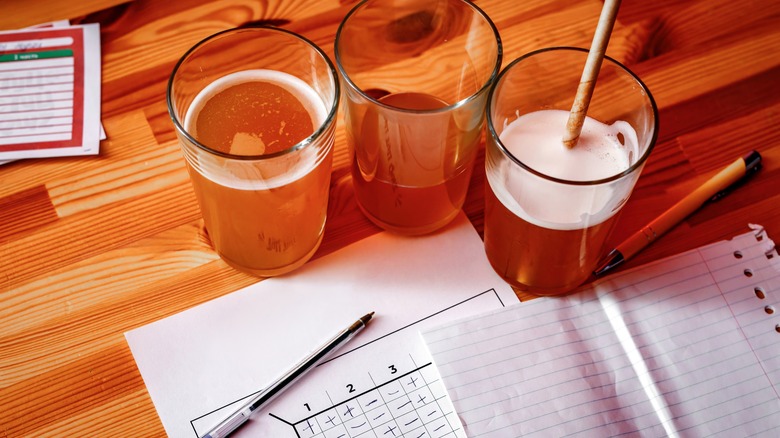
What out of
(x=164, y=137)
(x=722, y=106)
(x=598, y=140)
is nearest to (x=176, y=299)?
(x=164, y=137)

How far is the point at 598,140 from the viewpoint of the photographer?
0.68 metres

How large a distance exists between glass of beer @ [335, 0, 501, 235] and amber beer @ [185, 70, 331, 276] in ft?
0.16

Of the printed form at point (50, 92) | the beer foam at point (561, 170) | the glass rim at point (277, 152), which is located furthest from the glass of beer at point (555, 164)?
the printed form at point (50, 92)

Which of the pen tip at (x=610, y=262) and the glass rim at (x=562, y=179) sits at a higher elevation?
the glass rim at (x=562, y=179)

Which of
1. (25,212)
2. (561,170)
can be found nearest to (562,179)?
(561,170)

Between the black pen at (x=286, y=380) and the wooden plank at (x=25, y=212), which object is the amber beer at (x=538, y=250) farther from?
the wooden plank at (x=25, y=212)

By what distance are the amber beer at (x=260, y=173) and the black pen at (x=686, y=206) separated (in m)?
0.28

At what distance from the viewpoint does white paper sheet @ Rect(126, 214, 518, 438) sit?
0.66 m

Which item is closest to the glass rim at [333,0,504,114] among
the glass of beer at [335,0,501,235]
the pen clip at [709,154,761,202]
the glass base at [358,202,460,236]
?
the glass of beer at [335,0,501,235]

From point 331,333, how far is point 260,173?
0.17 m

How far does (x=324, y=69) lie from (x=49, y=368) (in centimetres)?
35

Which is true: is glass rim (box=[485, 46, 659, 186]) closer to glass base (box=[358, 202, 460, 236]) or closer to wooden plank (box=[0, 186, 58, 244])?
glass base (box=[358, 202, 460, 236])

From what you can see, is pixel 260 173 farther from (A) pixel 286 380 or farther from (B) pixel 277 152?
(A) pixel 286 380

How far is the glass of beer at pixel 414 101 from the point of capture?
2.14ft
